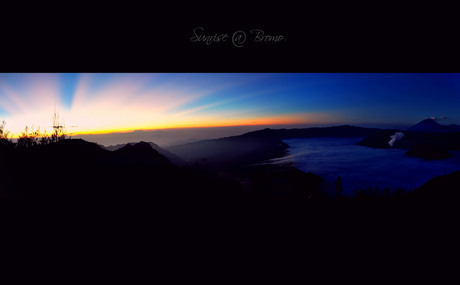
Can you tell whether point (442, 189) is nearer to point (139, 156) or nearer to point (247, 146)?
point (247, 146)

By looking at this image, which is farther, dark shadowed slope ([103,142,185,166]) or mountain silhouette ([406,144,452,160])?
dark shadowed slope ([103,142,185,166])

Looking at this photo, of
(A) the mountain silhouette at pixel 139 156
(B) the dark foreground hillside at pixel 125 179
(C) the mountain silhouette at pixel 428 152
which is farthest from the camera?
(A) the mountain silhouette at pixel 139 156

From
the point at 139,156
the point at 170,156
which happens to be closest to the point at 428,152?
the point at 170,156

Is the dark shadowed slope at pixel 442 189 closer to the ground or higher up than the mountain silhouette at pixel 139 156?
closer to the ground

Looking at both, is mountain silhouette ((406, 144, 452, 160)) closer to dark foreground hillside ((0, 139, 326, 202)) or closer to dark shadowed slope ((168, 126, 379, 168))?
dark shadowed slope ((168, 126, 379, 168))

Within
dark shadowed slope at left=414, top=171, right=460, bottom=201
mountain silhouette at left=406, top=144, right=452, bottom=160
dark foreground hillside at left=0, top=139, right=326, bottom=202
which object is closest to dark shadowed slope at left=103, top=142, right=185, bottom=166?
dark foreground hillside at left=0, top=139, right=326, bottom=202

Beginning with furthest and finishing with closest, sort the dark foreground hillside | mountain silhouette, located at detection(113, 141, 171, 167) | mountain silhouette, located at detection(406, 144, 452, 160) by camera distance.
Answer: mountain silhouette, located at detection(113, 141, 171, 167)
mountain silhouette, located at detection(406, 144, 452, 160)
the dark foreground hillside

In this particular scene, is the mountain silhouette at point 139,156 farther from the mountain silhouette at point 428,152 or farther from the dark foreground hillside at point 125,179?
the mountain silhouette at point 428,152

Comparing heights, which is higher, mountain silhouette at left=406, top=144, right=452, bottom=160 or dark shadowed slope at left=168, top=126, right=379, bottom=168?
dark shadowed slope at left=168, top=126, right=379, bottom=168

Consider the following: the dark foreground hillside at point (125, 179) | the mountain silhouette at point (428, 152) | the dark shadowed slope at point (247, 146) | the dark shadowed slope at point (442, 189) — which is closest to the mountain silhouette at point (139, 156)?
the dark foreground hillside at point (125, 179)

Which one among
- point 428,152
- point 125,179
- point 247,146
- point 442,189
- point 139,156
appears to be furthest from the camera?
point 247,146
